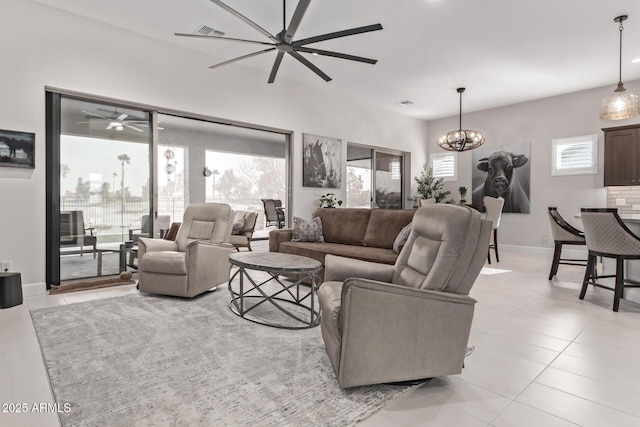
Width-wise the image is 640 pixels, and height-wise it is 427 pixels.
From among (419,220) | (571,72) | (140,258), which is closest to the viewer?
(419,220)

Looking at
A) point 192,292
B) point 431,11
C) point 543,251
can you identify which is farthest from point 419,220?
point 543,251

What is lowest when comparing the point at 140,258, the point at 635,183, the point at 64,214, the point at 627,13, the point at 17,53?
the point at 140,258

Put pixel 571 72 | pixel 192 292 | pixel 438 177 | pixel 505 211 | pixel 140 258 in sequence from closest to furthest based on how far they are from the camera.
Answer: pixel 192 292, pixel 140 258, pixel 571 72, pixel 505 211, pixel 438 177

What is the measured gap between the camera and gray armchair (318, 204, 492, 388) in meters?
1.71

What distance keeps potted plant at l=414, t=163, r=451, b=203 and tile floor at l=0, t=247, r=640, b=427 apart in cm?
497

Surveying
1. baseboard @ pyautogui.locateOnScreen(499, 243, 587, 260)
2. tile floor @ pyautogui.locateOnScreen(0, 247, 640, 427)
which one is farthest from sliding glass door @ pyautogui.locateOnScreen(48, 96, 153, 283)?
baseboard @ pyautogui.locateOnScreen(499, 243, 587, 260)

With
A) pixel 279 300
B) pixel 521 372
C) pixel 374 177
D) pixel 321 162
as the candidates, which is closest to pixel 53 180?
pixel 279 300

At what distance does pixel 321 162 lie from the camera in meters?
6.58

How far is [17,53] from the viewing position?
3.61 m

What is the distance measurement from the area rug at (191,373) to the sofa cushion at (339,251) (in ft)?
3.87

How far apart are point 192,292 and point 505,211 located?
22.1ft

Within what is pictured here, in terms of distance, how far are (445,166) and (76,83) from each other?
7.51m

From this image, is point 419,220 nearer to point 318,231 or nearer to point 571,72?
point 318,231

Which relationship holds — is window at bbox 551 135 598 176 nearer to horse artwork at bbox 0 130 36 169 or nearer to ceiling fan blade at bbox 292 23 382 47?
ceiling fan blade at bbox 292 23 382 47
